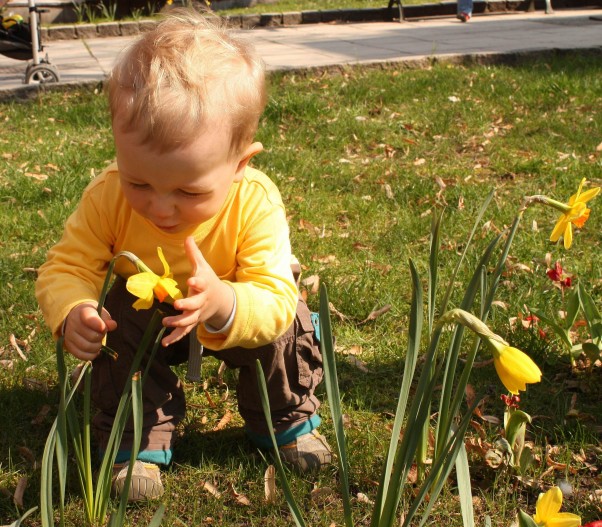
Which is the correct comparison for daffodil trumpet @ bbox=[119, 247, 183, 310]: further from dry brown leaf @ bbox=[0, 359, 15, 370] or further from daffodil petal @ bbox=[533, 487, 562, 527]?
dry brown leaf @ bbox=[0, 359, 15, 370]

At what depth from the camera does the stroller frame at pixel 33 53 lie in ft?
21.2

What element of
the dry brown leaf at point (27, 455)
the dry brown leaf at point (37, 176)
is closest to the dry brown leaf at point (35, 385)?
the dry brown leaf at point (27, 455)

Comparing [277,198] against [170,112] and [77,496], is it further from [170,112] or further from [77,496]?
[77,496]

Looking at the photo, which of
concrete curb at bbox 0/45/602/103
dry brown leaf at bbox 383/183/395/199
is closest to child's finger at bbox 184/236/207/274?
dry brown leaf at bbox 383/183/395/199

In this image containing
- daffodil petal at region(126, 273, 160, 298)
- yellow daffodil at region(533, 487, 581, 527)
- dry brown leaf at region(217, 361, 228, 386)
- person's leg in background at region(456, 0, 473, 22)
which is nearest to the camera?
daffodil petal at region(126, 273, 160, 298)

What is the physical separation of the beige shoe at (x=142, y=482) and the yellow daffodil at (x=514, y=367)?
1.20 meters

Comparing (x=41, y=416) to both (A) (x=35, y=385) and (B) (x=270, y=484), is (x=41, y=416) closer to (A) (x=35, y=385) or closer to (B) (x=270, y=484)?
(A) (x=35, y=385)

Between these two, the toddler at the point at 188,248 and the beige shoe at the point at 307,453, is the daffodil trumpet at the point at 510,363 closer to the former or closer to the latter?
the toddler at the point at 188,248

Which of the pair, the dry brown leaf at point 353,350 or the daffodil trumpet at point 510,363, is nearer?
the daffodil trumpet at point 510,363

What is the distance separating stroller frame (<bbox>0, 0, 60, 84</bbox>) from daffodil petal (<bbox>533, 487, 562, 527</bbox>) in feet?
18.7

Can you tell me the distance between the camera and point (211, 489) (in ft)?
7.50

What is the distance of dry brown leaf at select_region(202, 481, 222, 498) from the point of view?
226cm

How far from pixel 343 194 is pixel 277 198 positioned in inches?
90.0

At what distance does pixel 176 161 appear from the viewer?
187cm
